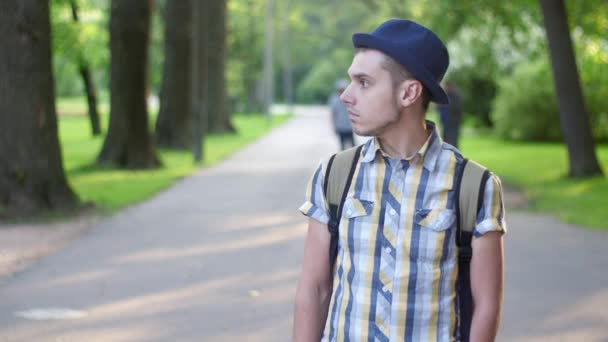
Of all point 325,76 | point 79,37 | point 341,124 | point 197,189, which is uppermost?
point 79,37

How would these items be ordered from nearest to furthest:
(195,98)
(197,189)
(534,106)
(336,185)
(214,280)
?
(336,185) → (214,280) → (197,189) → (195,98) → (534,106)

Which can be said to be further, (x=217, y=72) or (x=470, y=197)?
(x=217, y=72)

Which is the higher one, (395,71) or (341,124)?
(395,71)

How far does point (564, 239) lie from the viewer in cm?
1207

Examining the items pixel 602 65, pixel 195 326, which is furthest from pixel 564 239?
pixel 602 65

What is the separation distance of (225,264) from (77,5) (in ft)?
95.6

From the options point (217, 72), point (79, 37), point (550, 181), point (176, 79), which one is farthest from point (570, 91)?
point (217, 72)

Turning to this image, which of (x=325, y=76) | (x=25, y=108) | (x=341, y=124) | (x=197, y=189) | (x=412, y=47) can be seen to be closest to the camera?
(x=412, y=47)

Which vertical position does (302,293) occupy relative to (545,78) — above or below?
above

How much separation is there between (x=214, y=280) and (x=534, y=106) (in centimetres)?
2897

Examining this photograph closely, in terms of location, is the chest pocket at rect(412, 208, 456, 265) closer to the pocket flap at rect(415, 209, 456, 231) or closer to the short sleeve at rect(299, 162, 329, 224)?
the pocket flap at rect(415, 209, 456, 231)

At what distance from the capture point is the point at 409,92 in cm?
257

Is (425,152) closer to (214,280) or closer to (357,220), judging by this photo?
(357,220)

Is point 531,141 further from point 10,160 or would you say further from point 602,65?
point 10,160
